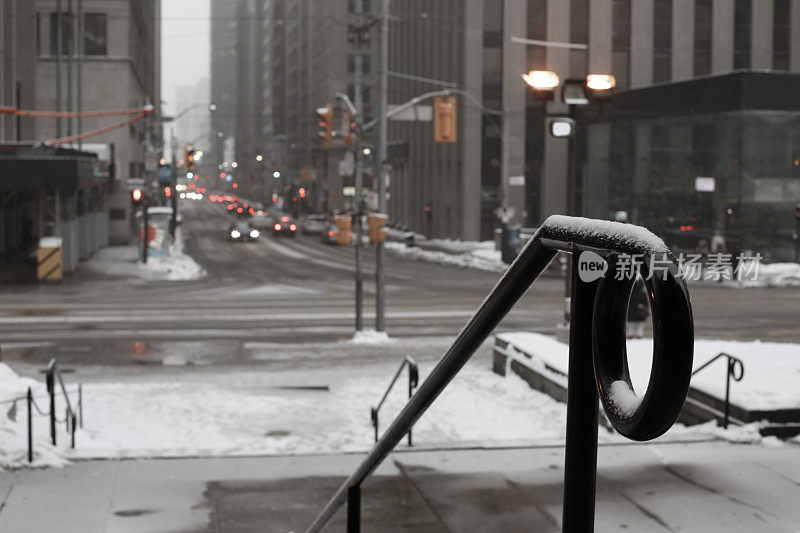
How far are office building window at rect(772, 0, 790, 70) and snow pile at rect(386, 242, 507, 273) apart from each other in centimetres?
1920

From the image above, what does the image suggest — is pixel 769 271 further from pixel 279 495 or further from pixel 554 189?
pixel 279 495

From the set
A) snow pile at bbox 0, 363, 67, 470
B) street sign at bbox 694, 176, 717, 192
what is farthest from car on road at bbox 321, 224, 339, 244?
snow pile at bbox 0, 363, 67, 470

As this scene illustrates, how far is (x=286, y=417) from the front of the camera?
1438cm

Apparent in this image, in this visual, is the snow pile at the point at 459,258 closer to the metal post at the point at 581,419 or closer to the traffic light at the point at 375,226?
the traffic light at the point at 375,226

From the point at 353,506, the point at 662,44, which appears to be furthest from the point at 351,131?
the point at 662,44

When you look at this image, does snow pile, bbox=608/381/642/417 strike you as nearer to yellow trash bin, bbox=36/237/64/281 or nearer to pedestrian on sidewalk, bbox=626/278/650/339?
pedestrian on sidewalk, bbox=626/278/650/339

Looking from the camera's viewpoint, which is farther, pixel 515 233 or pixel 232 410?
pixel 515 233

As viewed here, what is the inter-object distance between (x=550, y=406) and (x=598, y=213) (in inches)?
1224

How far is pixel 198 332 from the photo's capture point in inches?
971

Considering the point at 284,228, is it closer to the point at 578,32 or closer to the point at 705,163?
the point at 578,32

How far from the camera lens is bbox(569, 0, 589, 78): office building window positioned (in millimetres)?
43812

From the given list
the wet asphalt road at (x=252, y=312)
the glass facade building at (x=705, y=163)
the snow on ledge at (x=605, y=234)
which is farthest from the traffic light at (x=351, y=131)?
the snow on ledge at (x=605, y=234)

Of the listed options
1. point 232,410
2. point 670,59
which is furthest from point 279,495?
point 670,59

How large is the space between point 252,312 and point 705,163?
21671 millimetres
